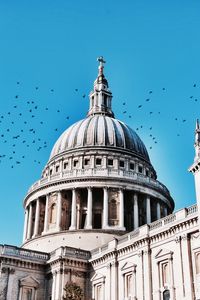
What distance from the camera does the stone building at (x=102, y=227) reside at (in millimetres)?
46094

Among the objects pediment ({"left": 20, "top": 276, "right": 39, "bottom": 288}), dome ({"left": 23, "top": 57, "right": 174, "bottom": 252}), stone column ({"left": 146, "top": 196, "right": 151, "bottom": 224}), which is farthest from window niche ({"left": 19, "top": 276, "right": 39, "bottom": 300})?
stone column ({"left": 146, "top": 196, "right": 151, "bottom": 224})

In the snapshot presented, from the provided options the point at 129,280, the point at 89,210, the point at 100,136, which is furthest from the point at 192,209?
the point at 100,136

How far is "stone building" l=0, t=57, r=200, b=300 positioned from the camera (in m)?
46.1

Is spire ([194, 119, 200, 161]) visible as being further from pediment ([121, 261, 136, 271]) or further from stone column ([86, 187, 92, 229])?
stone column ([86, 187, 92, 229])

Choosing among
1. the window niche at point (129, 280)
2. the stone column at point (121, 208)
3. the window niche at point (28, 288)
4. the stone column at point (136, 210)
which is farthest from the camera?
the stone column at point (136, 210)

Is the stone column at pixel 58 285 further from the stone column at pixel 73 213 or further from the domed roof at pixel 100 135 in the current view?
the domed roof at pixel 100 135

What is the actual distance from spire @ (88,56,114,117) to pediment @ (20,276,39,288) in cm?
3723

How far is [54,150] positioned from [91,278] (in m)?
31.8

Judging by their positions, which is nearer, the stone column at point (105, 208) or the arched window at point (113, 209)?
the stone column at point (105, 208)

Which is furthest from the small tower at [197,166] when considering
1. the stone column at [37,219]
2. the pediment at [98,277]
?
the stone column at [37,219]

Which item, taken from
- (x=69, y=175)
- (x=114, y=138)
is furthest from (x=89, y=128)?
(x=69, y=175)

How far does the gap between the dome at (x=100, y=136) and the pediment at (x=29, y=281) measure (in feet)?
89.4

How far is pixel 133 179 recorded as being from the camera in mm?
70812

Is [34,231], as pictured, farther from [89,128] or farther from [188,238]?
[188,238]
